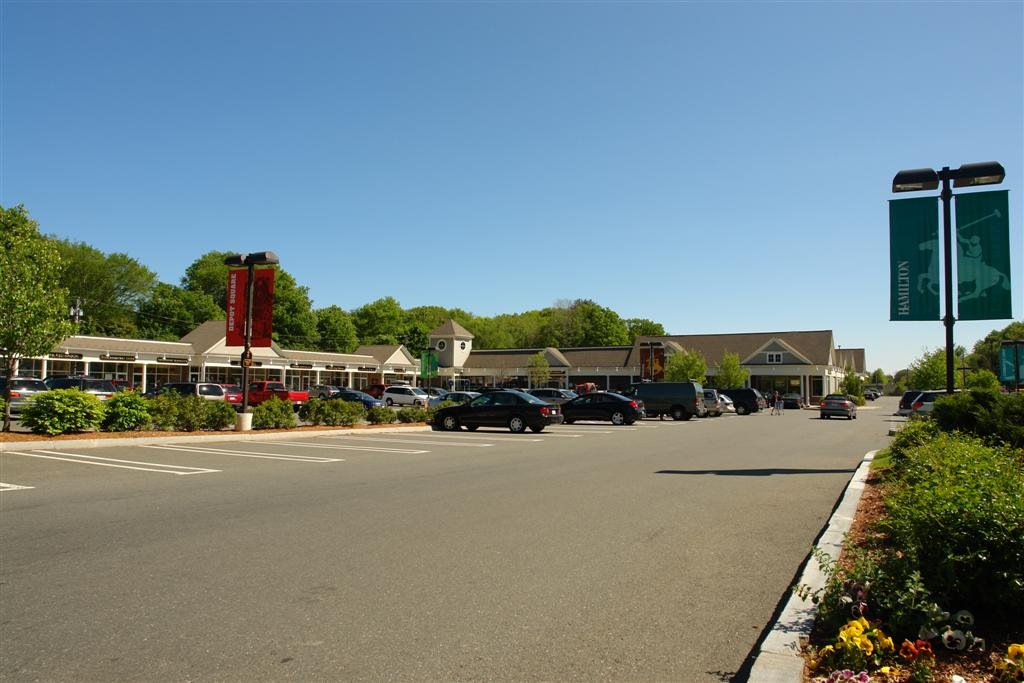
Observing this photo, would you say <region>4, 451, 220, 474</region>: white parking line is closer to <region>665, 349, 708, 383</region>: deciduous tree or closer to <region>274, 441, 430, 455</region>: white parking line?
<region>274, 441, 430, 455</region>: white parking line

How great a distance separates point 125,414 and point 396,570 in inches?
686

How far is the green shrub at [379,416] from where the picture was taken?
2841 centimetres

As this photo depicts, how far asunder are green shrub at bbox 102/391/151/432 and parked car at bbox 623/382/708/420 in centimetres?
2647

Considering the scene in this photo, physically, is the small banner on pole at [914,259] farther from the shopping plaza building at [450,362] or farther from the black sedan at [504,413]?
the shopping plaza building at [450,362]

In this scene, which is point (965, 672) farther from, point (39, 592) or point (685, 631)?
point (39, 592)

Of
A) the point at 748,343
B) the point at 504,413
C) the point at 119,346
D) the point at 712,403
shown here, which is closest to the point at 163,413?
the point at 504,413

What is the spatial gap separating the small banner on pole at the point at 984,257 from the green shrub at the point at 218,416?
20.3m

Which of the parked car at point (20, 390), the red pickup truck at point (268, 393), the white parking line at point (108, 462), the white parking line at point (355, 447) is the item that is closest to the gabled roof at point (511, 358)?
the red pickup truck at point (268, 393)

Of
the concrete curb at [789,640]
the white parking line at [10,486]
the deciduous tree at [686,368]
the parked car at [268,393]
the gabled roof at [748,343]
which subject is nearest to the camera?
the concrete curb at [789,640]

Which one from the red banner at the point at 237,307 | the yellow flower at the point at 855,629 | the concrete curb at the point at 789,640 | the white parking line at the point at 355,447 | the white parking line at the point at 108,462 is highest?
the red banner at the point at 237,307

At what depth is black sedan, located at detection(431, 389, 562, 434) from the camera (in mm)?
26344

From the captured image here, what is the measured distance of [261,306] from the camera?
25.5 m

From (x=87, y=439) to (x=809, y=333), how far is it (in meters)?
73.8

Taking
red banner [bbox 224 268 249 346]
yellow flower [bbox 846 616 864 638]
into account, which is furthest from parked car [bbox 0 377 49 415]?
yellow flower [bbox 846 616 864 638]
